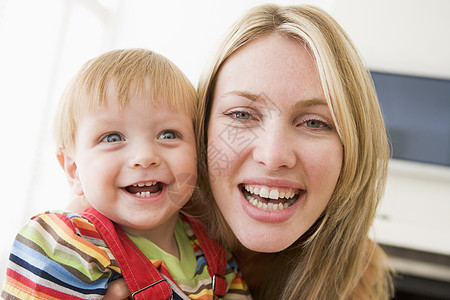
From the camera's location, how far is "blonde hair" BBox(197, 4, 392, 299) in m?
0.93

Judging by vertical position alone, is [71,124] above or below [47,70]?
below

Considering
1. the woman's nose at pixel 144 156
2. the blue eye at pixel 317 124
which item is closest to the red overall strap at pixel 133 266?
the woman's nose at pixel 144 156

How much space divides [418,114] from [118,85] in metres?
3.04

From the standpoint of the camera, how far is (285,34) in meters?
0.96

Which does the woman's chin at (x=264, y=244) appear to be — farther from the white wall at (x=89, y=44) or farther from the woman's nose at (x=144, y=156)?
the white wall at (x=89, y=44)

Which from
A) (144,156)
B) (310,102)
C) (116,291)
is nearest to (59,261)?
(116,291)

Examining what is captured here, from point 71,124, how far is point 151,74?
0.66 feet

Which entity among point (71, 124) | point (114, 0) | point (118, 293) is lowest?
point (118, 293)

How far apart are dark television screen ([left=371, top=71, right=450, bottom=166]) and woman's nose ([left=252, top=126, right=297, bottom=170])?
8.89ft

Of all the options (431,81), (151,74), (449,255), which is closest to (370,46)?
(431,81)

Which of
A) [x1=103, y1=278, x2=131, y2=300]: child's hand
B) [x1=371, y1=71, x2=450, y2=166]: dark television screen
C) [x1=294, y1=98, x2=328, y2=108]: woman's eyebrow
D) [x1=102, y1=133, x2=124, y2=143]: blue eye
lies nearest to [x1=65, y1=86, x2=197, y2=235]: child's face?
[x1=102, y1=133, x2=124, y2=143]: blue eye

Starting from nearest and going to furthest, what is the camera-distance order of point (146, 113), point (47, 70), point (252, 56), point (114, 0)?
point (146, 113), point (252, 56), point (47, 70), point (114, 0)

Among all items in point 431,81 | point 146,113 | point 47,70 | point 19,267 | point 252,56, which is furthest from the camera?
point 431,81

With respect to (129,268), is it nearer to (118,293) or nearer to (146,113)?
(118,293)
